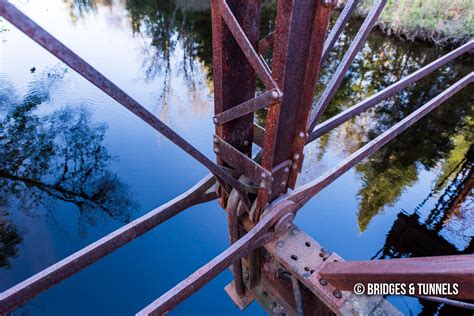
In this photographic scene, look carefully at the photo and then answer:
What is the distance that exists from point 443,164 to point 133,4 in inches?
623

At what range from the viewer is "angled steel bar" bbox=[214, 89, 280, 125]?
1.74m

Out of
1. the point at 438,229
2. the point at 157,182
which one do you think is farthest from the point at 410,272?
the point at 157,182

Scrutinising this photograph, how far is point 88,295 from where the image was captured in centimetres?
568

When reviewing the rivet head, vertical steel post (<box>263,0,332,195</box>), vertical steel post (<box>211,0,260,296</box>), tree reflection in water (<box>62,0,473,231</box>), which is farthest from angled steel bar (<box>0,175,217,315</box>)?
tree reflection in water (<box>62,0,473,231</box>)

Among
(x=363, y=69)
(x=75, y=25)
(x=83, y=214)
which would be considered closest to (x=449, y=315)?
(x=83, y=214)

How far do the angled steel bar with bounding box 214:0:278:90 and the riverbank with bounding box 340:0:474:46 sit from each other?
12677 mm

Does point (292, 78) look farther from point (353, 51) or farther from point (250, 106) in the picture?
point (353, 51)

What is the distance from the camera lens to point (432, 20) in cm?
1172

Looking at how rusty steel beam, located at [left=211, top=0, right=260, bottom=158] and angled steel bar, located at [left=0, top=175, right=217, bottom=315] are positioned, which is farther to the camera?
rusty steel beam, located at [left=211, top=0, right=260, bottom=158]

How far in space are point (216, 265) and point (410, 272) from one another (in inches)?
38.2

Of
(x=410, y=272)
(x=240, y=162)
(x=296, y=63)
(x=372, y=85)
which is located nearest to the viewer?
(x=410, y=272)

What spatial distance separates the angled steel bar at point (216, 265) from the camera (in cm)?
156

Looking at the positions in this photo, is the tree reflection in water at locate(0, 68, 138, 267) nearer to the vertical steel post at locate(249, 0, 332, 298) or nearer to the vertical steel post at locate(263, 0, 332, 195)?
the vertical steel post at locate(249, 0, 332, 298)

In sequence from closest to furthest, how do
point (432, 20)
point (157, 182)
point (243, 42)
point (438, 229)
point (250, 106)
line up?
point (243, 42) < point (250, 106) < point (438, 229) < point (157, 182) < point (432, 20)
